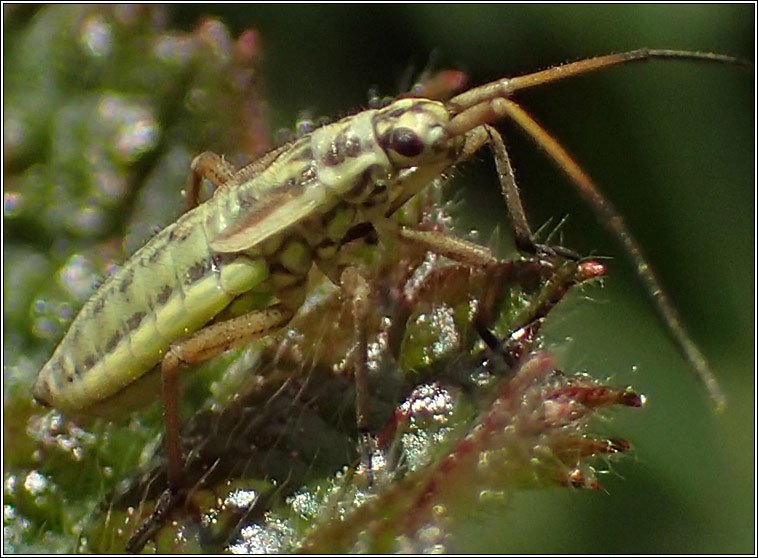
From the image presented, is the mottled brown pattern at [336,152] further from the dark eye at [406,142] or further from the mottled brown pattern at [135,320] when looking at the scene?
the mottled brown pattern at [135,320]

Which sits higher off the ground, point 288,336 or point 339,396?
point 288,336

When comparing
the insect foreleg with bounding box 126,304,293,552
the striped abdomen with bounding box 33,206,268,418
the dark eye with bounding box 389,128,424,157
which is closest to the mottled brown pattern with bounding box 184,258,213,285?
the striped abdomen with bounding box 33,206,268,418

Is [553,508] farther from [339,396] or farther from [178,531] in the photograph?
[178,531]

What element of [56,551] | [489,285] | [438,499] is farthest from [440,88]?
[56,551]

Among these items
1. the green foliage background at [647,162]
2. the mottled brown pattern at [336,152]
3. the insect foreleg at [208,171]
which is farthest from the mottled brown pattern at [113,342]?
the green foliage background at [647,162]

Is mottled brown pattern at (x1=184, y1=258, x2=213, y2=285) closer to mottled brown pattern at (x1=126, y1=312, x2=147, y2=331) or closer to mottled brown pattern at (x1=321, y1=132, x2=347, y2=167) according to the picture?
mottled brown pattern at (x1=126, y1=312, x2=147, y2=331)

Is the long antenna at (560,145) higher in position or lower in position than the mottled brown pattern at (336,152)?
lower

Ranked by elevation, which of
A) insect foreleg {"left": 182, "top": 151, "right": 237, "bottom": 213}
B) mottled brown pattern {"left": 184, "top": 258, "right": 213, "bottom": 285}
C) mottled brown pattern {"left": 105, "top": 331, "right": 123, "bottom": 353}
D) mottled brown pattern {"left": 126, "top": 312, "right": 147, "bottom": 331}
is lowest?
mottled brown pattern {"left": 105, "top": 331, "right": 123, "bottom": 353}
